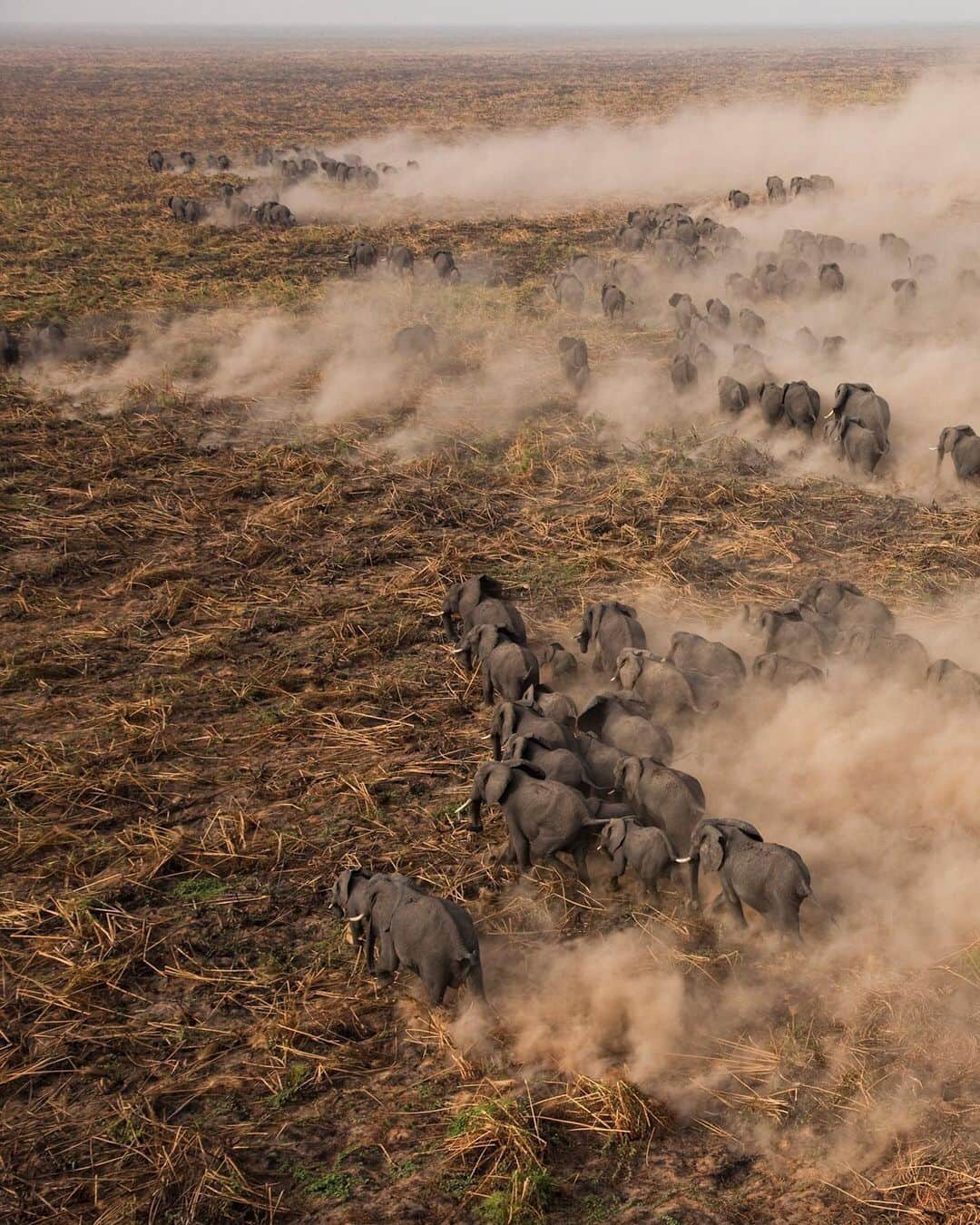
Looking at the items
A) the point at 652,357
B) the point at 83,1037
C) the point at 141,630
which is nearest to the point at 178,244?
the point at 652,357

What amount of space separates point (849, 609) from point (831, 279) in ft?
35.0

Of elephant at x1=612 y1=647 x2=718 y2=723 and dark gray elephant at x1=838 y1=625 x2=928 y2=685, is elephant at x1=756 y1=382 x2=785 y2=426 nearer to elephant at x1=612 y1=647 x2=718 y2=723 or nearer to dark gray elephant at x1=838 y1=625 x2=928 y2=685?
dark gray elephant at x1=838 y1=625 x2=928 y2=685

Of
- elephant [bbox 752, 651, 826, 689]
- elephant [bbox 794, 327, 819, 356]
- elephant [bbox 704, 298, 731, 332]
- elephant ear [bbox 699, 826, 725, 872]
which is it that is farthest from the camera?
elephant [bbox 704, 298, 731, 332]

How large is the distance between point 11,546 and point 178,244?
47.8ft

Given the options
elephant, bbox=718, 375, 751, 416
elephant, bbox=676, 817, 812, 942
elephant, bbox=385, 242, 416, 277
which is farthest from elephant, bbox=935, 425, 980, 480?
elephant, bbox=385, 242, 416, 277

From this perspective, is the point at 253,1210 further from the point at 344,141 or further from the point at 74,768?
the point at 344,141

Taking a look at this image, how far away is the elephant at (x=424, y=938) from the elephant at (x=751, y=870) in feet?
4.32

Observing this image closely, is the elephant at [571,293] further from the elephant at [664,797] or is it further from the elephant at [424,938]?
the elephant at [424,938]

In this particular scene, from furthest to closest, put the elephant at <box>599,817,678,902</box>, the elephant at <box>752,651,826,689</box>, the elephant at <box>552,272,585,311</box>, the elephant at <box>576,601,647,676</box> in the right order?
the elephant at <box>552,272,585,311</box> → the elephant at <box>576,601,647,676</box> → the elephant at <box>752,651,826,689</box> → the elephant at <box>599,817,678,902</box>

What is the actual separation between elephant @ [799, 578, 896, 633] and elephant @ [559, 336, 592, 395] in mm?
6346

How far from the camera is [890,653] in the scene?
7.51 m

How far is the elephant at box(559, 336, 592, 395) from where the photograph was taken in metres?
13.8

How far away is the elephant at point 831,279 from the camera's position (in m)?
16.8

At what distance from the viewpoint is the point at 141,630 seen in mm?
8641
